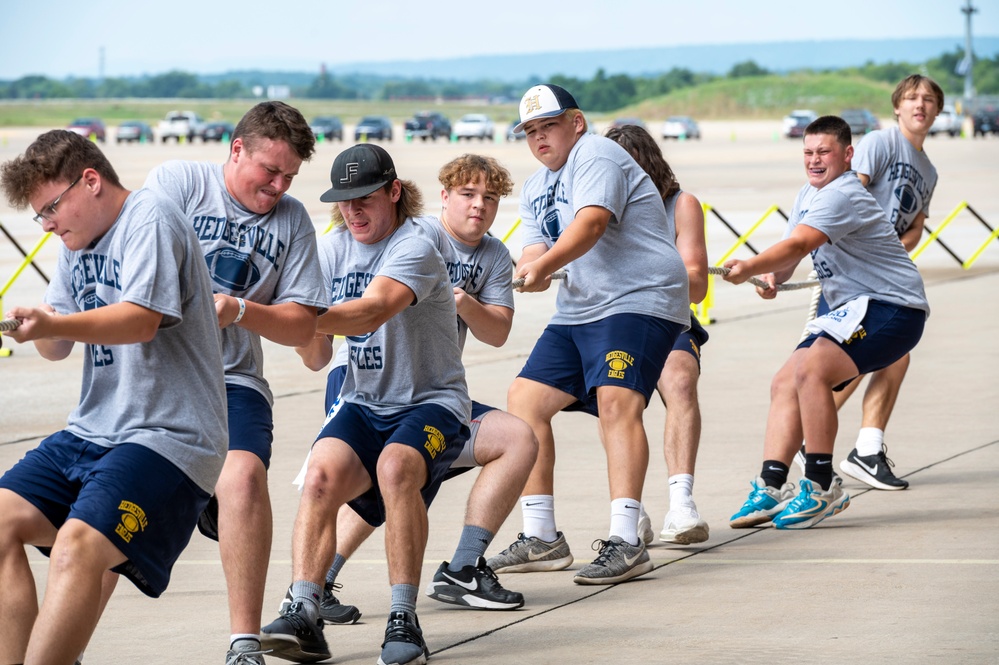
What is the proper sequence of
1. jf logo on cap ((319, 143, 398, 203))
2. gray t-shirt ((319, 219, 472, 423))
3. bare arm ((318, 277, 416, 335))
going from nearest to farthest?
bare arm ((318, 277, 416, 335)) → jf logo on cap ((319, 143, 398, 203)) → gray t-shirt ((319, 219, 472, 423))

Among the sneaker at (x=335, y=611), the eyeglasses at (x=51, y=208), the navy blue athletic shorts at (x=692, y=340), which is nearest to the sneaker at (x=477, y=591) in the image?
the sneaker at (x=335, y=611)

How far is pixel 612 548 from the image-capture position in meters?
6.13

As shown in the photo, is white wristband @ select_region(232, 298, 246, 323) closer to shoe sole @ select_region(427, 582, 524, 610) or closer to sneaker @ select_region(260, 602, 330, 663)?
sneaker @ select_region(260, 602, 330, 663)

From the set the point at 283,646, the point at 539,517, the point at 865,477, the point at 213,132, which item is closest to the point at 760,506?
the point at 865,477

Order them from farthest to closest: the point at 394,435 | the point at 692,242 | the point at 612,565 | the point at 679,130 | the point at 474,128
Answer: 1. the point at 679,130
2. the point at 474,128
3. the point at 692,242
4. the point at 612,565
5. the point at 394,435

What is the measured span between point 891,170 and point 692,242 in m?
2.18

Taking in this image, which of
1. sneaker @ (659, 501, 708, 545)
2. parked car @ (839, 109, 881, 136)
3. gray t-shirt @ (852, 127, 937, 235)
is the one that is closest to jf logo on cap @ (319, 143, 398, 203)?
sneaker @ (659, 501, 708, 545)

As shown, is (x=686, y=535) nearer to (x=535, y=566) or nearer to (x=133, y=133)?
(x=535, y=566)

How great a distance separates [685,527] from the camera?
263 inches

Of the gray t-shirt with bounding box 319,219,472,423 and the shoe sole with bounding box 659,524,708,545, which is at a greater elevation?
the gray t-shirt with bounding box 319,219,472,423

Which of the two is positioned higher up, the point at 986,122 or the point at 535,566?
the point at 986,122

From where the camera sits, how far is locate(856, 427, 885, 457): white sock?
8.06 m

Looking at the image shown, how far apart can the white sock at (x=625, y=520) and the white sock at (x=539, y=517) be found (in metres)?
0.32

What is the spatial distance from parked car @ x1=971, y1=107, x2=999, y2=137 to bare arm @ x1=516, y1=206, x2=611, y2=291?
69.0 metres
